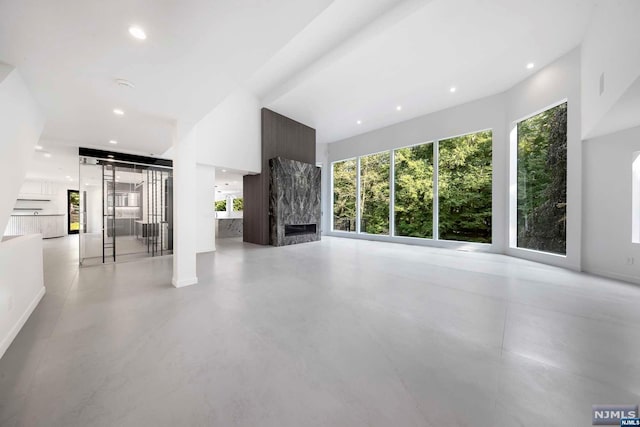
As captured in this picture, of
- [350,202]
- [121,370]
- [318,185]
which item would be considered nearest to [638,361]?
[121,370]

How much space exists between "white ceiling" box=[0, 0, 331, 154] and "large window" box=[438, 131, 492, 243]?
24.0ft

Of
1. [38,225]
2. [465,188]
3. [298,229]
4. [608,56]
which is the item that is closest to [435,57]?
[608,56]

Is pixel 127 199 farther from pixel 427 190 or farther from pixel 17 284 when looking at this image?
pixel 427 190

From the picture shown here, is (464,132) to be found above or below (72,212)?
above

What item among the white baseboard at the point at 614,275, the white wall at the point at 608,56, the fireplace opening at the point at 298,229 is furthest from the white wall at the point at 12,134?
the white baseboard at the point at 614,275

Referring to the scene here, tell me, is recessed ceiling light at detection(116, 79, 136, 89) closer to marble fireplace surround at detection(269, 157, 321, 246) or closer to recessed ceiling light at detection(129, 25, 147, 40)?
recessed ceiling light at detection(129, 25, 147, 40)

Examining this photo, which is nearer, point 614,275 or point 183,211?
point 183,211

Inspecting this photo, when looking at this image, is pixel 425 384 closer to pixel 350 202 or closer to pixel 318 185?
pixel 318 185

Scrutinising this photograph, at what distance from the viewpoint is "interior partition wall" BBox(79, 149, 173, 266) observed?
18.1ft

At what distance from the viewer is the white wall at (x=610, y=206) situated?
13.7 ft

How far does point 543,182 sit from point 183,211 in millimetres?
7554

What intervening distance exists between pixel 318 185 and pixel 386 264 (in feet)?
15.7

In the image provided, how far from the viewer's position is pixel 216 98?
113 inches

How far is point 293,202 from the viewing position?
27.4 feet
